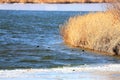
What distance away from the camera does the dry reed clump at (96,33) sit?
22969 millimetres

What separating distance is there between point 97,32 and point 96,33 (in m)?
0.06

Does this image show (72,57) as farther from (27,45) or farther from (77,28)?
(27,45)

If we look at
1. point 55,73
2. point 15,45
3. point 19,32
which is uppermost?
point 55,73

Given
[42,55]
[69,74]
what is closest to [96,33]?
[42,55]

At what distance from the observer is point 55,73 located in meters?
15.6

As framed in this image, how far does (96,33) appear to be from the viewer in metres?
24.3

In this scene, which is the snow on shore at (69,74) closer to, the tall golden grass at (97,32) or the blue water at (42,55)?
the blue water at (42,55)

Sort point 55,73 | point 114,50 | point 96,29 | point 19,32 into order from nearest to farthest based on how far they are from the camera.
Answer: point 55,73 → point 114,50 → point 96,29 → point 19,32

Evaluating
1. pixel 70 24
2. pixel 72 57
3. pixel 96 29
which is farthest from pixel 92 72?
pixel 70 24

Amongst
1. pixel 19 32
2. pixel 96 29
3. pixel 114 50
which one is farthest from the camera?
pixel 19 32

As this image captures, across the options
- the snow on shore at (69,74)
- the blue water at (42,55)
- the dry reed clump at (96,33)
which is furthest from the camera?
the dry reed clump at (96,33)

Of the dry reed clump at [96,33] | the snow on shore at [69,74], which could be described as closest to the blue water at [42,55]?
the dry reed clump at [96,33]

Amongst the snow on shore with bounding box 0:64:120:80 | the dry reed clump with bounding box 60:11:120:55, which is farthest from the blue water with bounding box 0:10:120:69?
the snow on shore with bounding box 0:64:120:80

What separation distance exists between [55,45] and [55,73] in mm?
12035
